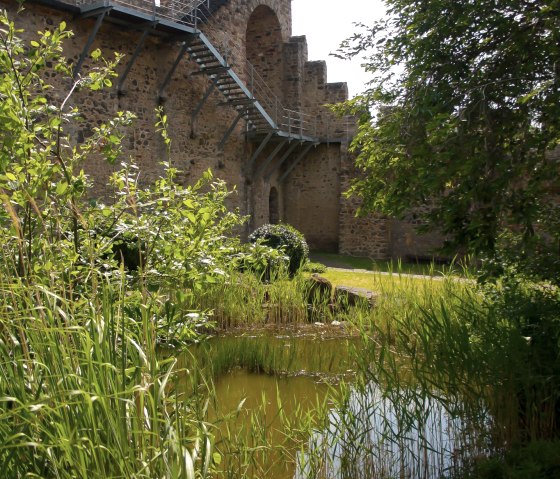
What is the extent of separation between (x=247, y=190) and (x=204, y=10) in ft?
13.5

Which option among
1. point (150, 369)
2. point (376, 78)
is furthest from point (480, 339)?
point (150, 369)

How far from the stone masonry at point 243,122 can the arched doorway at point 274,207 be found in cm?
3

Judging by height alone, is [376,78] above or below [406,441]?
above

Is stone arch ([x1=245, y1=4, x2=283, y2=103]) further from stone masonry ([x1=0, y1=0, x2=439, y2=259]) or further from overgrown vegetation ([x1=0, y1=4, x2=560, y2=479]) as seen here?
overgrown vegetation ([x1=0, y1=4, x2=560, y2=479])

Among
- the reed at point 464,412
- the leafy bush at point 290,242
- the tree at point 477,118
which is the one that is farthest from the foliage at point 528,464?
the leafy bush at point 290,242

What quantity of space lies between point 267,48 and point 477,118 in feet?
47.6

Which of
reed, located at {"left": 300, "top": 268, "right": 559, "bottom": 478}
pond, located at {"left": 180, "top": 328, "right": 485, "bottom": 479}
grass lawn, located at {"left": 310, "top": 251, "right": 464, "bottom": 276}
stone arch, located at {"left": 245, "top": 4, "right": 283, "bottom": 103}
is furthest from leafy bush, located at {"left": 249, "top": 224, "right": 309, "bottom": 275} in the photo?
stone arch, located at {"left": 245, "top": 4, "right": 283, "bottom": 103}

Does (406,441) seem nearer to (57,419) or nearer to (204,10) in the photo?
(57,419)

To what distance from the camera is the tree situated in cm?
300

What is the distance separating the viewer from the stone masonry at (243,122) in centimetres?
1070

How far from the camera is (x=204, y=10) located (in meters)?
13.5

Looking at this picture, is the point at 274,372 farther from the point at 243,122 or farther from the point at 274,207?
the point at 274,207

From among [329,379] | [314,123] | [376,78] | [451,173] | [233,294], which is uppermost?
[314,123]

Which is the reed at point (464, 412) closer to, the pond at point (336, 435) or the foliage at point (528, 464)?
the pond at point (336, 435)
